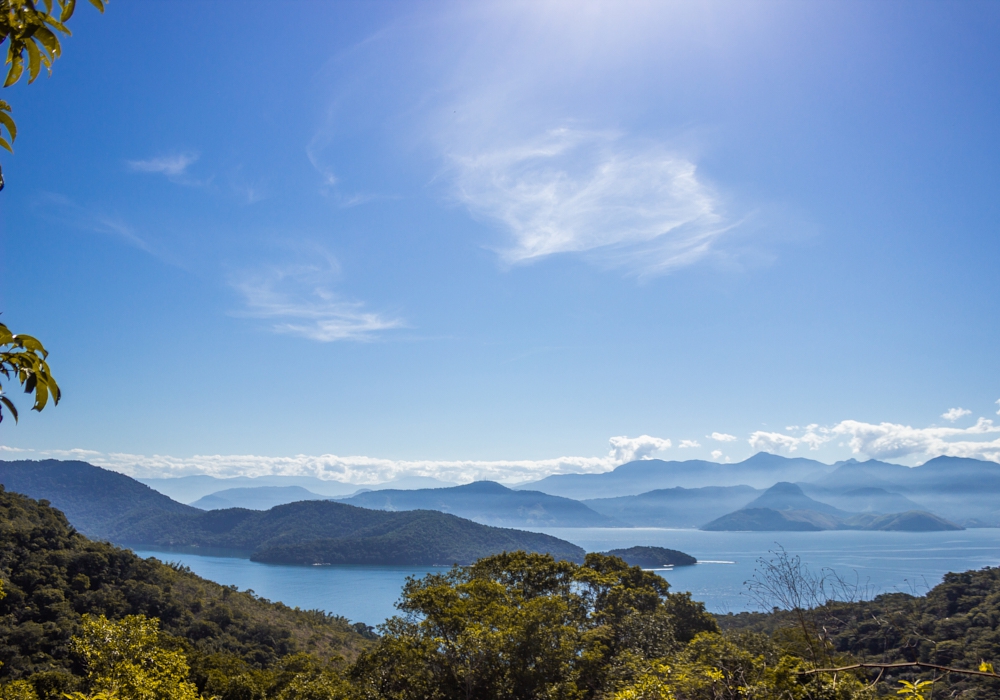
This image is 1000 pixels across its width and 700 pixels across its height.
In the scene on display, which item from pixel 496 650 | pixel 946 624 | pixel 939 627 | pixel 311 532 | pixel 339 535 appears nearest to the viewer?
pixel 496 650

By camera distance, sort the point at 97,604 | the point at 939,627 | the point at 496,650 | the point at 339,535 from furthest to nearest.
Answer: the point at 339,535 → the point at 97,604 → the point at 939,627 → the point at 496,650

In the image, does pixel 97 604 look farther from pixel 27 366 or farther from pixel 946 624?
pixel 946 624

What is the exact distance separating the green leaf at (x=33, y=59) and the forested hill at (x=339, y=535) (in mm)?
132304

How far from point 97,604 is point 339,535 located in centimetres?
14408

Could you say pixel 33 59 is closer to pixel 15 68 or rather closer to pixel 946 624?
pixel 15 68

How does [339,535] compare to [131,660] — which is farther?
[339,535]

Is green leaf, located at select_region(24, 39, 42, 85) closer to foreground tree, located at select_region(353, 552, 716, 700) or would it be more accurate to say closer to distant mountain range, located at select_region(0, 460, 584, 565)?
foreground tree, located at select_region(353, 552, 716, 700)

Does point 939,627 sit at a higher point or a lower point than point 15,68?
lower

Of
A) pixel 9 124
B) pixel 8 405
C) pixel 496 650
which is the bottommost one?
pixel 496 650

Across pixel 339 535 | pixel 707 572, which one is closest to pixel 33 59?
pixel 707 572

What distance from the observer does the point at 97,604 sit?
36531 mm

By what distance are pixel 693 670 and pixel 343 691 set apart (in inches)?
352

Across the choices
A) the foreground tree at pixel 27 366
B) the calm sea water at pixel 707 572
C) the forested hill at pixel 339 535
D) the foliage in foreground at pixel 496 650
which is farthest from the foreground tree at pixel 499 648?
the forested hill at pixel 339 535

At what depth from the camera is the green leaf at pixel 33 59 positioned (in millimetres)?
1455
